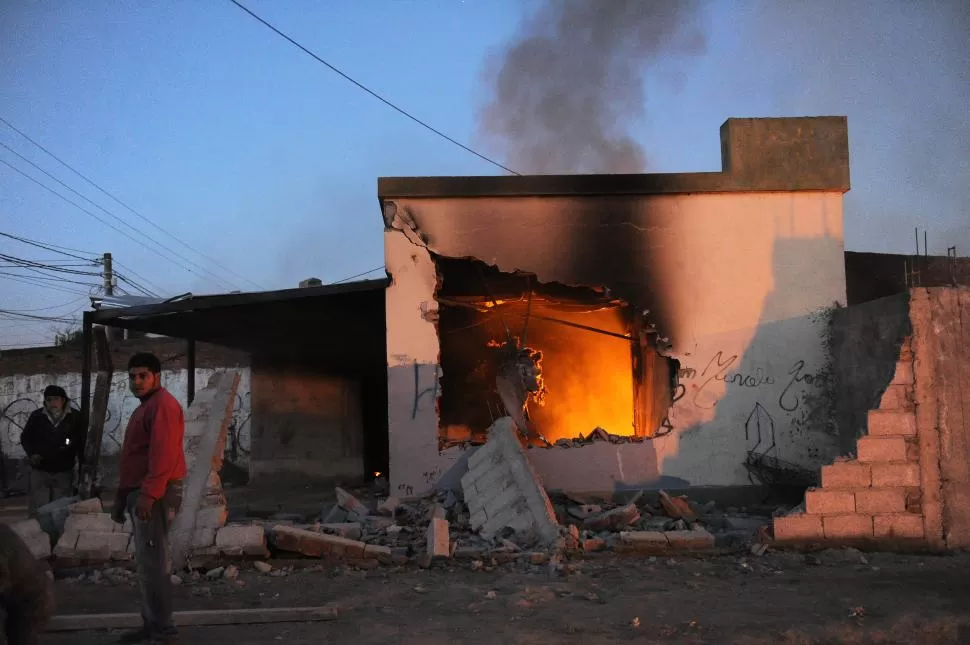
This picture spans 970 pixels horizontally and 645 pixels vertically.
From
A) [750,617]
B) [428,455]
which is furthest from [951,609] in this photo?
[428,455]

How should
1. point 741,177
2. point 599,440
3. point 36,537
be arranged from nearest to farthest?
point 36,537, point 599,440, point 741,177

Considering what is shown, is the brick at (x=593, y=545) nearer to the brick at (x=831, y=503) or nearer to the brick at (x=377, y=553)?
the brick at (x=377, y=553)

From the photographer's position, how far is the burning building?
35.2 feet

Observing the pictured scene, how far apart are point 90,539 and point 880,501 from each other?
7.57 meters

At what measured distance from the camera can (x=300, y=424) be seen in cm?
1554

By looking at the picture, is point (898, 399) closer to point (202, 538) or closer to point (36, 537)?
point (202, 538)

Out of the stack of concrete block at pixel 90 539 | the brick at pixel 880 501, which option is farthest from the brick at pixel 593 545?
the stack of concrete block at pixel 90 539

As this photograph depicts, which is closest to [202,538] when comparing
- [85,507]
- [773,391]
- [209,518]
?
[209,518]

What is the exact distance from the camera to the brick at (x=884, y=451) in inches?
302

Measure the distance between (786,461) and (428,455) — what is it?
16.1 feet

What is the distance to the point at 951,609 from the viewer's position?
5.63 m

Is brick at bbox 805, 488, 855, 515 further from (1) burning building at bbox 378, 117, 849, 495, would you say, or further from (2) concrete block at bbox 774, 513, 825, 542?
(1) burning building at bbox 378, 117, 849, 495

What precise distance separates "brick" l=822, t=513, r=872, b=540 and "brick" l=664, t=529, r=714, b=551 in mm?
1111

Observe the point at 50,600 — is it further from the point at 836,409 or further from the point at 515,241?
the point at 836,409
